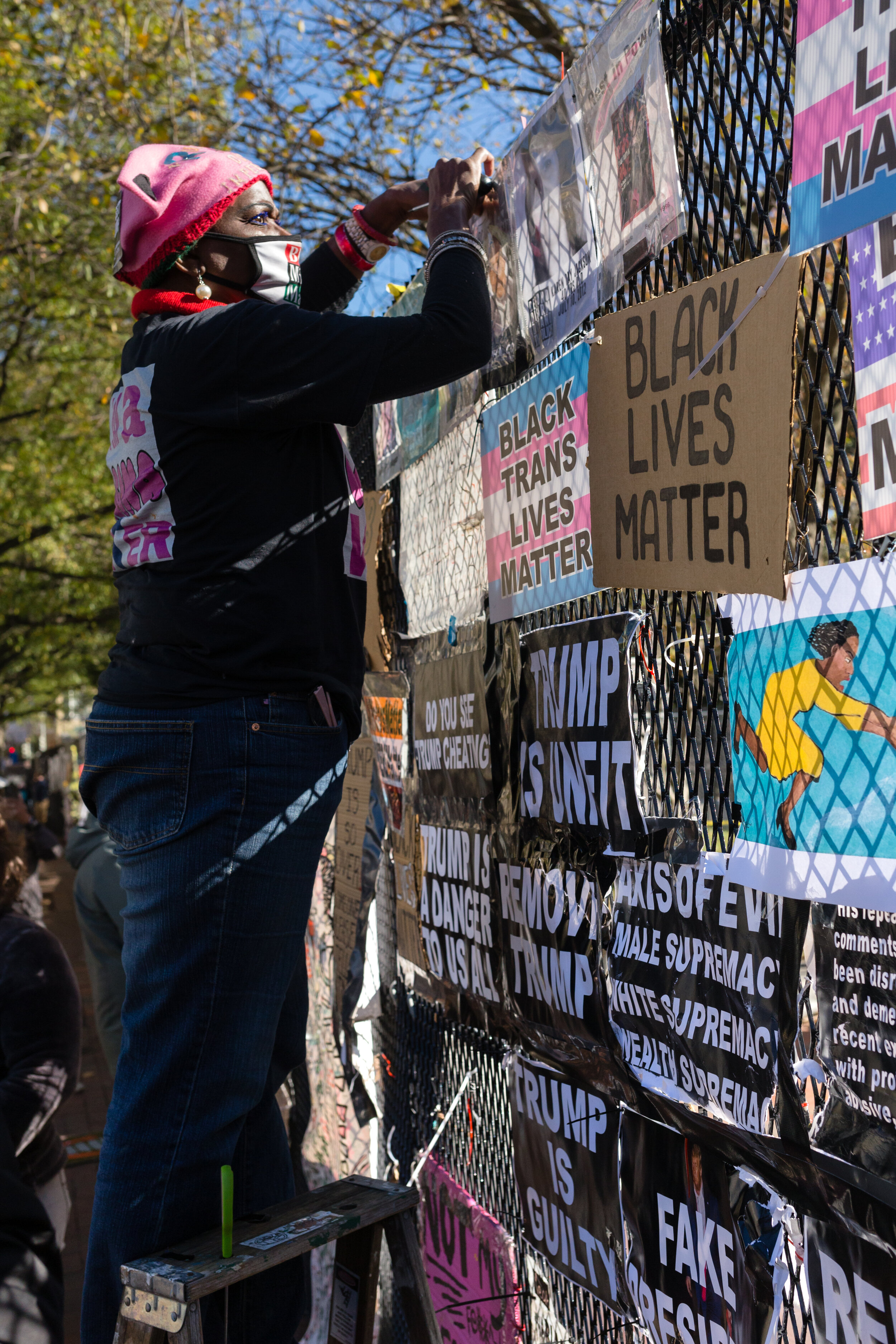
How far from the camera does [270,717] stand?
1.94 metres

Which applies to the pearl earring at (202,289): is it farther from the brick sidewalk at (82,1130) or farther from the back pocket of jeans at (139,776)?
the brick sidewalk at (82,1130)

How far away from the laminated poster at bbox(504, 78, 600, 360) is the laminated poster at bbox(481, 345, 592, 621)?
87mm

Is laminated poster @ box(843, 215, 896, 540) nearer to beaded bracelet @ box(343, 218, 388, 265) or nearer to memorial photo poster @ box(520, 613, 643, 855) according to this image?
memorial photo poster @ box(520, 613, 643, 855)

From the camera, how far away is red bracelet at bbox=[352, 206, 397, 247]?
2.60m

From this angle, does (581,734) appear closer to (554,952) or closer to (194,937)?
(554,952)

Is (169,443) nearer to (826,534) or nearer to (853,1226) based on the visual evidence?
(826,534)

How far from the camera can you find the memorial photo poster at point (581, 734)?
1.72 m

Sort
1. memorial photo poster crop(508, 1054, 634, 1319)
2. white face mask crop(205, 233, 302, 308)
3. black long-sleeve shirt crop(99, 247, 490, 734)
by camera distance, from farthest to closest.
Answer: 1. white face mask crop(205, 233, 302, 308)
2. black long-sleeve shirt crop(99, 247, 490, 734)
3. memorial photo poster crop(508, 1054, 634, 1319)

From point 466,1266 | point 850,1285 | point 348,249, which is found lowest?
point 466,1266

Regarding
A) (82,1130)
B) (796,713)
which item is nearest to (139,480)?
(796,713)

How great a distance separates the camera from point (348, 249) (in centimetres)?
266

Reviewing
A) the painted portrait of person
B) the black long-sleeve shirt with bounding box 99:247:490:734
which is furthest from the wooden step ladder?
the painted portrait of person

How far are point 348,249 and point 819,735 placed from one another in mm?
1841

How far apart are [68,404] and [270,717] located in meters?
13.9
